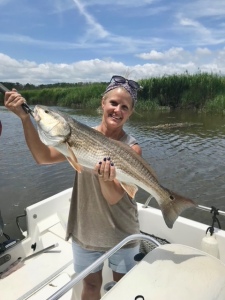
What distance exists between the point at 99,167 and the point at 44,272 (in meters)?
2.46

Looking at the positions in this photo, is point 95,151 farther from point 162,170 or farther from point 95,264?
point 162,170

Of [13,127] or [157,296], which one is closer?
[157,296]

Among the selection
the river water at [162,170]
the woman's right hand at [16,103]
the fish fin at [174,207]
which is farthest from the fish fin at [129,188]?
the river water at [162,170]

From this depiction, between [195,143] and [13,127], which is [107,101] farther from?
[13,127]

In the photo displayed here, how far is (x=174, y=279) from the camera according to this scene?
2.31 m

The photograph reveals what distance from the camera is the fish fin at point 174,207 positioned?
8.61 ft

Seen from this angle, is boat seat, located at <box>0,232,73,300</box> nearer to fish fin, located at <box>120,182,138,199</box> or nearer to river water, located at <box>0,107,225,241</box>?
fish fin, located at <box>120,182,138,199</box>

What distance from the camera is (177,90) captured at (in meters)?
31.6

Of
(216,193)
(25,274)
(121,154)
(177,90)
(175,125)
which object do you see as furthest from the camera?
(177,90)

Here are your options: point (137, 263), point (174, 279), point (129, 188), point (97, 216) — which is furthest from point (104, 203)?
point (174, 279)

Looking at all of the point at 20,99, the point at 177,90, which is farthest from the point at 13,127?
the point at 20,99

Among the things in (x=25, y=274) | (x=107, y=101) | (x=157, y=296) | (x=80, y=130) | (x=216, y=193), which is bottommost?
(x=216, y=193)

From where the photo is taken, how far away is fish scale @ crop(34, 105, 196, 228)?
2.43 metres

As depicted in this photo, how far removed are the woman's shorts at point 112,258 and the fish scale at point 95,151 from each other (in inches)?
22.1
